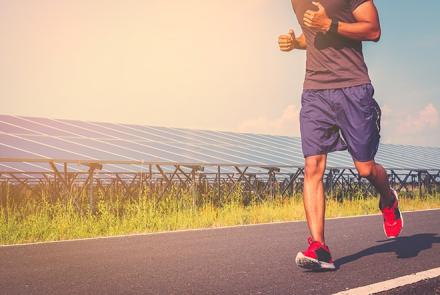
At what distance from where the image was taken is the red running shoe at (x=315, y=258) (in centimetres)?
353

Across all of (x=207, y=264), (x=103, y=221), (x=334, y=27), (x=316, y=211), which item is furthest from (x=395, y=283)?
(x=103, y=221)

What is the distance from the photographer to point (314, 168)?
3824mm

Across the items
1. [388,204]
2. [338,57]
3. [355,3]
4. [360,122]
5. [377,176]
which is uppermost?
[355,3]

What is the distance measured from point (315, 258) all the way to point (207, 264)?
0.89 m

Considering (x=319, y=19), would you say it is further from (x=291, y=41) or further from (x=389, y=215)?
(x=389, y=215)

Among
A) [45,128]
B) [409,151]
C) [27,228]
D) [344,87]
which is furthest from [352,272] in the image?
[409,151]

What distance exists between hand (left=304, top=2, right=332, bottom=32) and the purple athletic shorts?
0.43m

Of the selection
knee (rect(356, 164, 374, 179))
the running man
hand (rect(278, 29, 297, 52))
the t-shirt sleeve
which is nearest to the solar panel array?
hand (rect(278, 29, 297, 52))

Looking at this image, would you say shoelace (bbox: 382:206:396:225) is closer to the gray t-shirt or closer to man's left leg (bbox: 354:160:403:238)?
man's left leg (bbox: 354:160:403:238)

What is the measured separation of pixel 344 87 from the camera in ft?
12.1

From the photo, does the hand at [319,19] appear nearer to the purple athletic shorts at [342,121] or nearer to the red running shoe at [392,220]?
the purple athletic shorts at [342,121]

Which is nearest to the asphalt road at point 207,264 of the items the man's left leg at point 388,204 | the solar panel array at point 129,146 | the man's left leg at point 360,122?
the man's left leg at point 388,204

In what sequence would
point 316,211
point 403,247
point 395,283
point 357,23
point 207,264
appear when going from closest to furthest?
A: point 395,283 → point 357,23 → point 316,211 → point 207,264 → point 403,247

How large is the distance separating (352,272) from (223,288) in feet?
3.10
